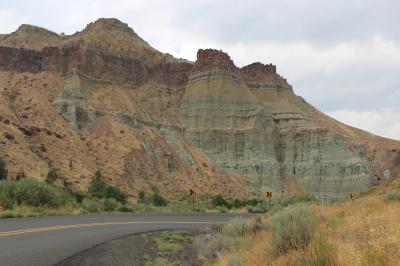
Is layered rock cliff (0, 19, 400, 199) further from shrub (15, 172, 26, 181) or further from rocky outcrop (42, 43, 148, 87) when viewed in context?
shrub (15, 172, 26, 181)

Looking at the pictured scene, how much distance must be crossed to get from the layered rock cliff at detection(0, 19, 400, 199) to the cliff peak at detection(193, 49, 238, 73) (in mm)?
241

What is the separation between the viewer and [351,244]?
8609mm

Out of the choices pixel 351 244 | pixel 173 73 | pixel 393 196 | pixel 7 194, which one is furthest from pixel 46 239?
pixel 173 73

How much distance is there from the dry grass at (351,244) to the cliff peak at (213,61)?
272 feet

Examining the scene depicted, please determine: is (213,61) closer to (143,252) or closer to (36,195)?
(36,195)

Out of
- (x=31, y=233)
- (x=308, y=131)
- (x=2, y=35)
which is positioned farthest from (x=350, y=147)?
(x=31, y=233)

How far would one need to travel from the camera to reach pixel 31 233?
15.7m

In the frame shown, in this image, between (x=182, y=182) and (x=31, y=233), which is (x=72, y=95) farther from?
(x=31, y=233)

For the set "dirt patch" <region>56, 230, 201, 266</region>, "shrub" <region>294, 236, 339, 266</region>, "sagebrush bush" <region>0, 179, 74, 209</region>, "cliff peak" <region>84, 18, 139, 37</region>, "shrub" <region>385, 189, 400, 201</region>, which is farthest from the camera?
"cliff peak" <region>84, 18, 139, 37</region>

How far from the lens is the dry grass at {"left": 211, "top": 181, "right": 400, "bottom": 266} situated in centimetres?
657

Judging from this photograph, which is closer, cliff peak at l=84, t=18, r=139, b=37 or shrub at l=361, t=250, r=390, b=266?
shrub at l=361, t=250, r=390, b=266

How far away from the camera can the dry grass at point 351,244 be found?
657 cm

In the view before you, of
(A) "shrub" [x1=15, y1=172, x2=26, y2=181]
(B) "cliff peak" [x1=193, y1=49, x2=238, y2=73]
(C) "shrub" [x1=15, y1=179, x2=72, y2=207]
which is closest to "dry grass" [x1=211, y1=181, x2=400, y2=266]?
(C) "shrub" [x1=15, y1=179, x2=72, y2=207]

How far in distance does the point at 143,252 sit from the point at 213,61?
83.0 metres
